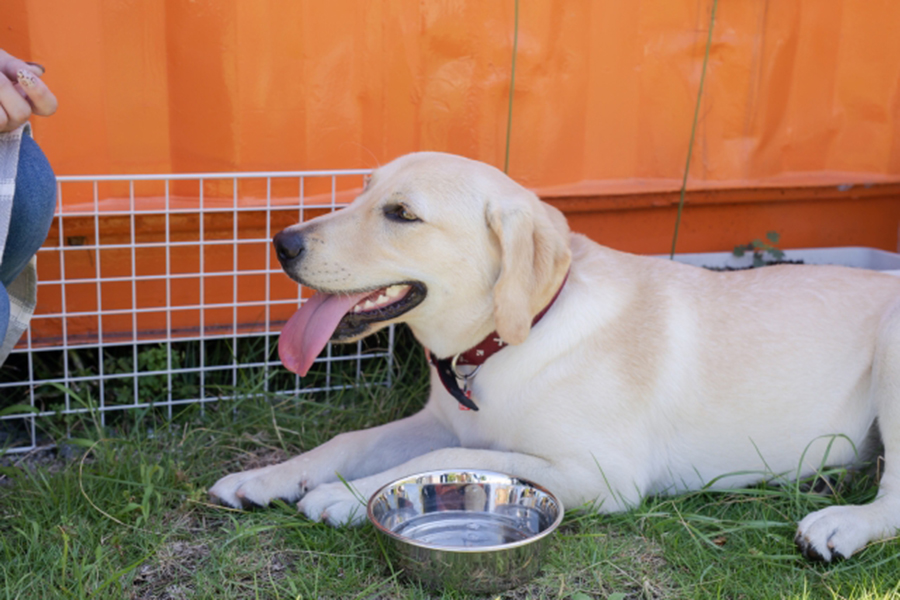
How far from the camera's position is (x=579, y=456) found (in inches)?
106

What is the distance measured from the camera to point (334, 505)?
2.60 metres

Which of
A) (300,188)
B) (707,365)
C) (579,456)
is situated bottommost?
(579,456)

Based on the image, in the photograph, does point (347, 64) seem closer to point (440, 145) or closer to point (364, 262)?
point (440, 145)

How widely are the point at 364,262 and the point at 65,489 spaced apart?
1.16 meters

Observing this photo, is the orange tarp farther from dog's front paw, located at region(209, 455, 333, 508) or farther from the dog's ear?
the dog's ear

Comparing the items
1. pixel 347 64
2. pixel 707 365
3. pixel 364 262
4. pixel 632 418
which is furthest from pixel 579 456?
pixel 347 64

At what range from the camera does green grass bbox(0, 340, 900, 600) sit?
233 centimetres

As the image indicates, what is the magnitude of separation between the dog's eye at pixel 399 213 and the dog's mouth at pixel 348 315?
19 cm

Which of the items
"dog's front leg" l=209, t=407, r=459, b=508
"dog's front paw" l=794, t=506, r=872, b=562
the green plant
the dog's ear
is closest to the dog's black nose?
the dog's ear

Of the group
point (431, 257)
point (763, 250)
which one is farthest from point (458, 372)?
point (763, 250)

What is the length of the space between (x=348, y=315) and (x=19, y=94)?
104 centimetres

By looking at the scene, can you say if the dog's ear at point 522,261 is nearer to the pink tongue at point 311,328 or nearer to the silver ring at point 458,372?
the silver ring at point 458,372

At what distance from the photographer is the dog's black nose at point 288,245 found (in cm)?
252

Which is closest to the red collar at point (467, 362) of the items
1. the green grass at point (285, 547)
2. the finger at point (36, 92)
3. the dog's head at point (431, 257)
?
the dog's head at point (431, 257)
